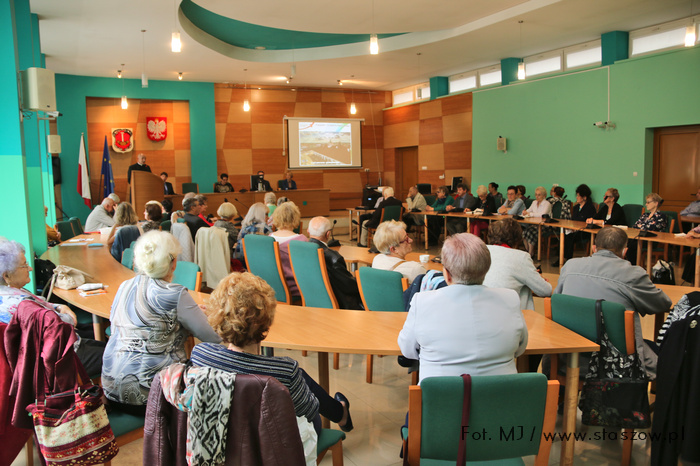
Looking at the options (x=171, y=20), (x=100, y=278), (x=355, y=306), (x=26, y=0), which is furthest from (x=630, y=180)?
(x=26, y=0)

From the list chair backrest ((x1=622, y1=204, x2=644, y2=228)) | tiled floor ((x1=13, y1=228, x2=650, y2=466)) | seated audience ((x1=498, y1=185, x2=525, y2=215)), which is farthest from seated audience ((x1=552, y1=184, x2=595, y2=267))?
tiled floor ((x1=13, y1=228, x2=650, y2=466))

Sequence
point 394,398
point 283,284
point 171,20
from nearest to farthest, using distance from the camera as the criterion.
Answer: point 394,398
point 283,284
point 171,20

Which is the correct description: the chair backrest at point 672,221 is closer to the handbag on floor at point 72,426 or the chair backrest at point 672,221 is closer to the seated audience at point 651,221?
the seated audience at point 651,221

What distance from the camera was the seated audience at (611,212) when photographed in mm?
7527

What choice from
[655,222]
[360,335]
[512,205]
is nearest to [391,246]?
[360,335]

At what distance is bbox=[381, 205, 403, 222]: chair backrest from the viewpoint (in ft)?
30.9

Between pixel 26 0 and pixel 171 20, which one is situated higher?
pixel 171 20

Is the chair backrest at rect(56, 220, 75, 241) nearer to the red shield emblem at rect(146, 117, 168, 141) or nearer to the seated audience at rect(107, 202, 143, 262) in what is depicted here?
the seated audience at rect(107, 202, 143, 262)

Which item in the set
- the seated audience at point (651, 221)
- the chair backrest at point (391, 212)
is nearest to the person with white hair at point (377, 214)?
the chair backrest at point (391, 212)

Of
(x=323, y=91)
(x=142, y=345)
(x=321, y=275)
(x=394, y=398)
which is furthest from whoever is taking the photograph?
(x=323, y=91)

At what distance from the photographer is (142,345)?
2250 millimetres

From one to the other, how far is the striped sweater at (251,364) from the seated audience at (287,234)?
2.79 m

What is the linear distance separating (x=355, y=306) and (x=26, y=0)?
5090 mm

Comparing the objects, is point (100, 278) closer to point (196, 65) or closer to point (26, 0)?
point (26, 0)
